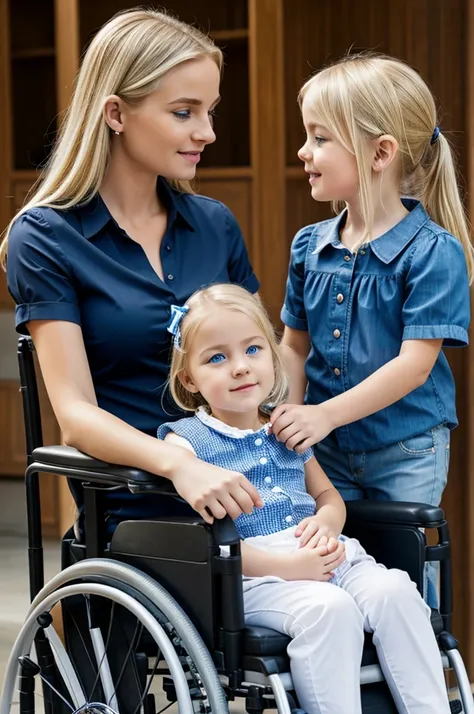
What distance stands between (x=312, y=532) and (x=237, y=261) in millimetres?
558

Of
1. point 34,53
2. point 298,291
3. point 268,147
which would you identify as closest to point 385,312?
point 298,291

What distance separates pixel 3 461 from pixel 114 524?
279 centimetres

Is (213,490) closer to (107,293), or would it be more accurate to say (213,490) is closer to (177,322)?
(177,322)

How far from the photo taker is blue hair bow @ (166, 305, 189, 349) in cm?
185

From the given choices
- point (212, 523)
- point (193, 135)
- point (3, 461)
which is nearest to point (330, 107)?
point (193, 135)

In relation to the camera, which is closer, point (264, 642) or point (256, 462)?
point (264, 642)

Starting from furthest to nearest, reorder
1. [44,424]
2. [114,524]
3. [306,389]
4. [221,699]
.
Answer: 1. [44,424]
2. [306,389]
3. [114,524]
4. [221,699]

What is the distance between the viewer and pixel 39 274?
1.87m

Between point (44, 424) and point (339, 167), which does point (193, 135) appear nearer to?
point (339, 167)

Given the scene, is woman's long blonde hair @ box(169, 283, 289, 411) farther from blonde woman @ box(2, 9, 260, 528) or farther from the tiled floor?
the tiled floor

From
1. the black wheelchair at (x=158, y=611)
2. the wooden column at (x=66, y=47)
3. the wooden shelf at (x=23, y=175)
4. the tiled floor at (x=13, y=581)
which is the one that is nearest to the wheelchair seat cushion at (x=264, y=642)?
the black wheelchair at (x=158, y=611)

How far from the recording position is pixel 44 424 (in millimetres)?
4062

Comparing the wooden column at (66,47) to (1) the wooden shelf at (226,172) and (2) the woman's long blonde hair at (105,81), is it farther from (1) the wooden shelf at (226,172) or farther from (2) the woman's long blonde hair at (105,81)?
(2) the woman's long blonde hair at (105,81)

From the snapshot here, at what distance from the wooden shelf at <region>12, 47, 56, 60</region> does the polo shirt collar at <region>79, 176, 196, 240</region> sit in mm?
2221
